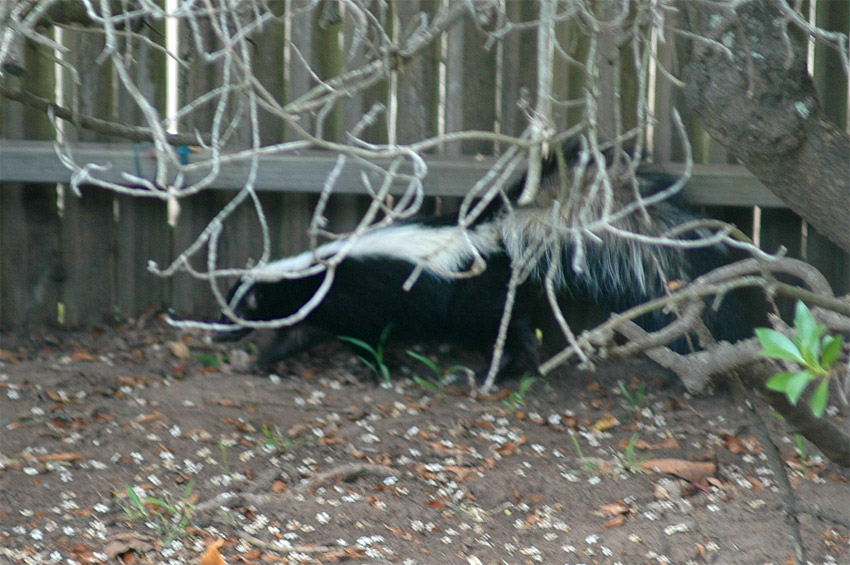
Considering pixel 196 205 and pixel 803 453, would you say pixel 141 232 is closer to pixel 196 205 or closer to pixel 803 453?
pixel 196 205

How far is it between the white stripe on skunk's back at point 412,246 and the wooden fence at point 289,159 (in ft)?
0.58

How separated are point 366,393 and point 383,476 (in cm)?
92

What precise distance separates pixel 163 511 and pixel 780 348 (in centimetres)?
213

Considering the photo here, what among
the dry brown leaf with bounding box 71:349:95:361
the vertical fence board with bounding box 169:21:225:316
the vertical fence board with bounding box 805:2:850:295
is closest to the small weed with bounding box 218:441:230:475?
the dry brown leaf with bounding box 71:349:95:361

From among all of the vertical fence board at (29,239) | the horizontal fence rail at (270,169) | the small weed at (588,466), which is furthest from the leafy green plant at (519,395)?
the vertical fence board at (29,239)

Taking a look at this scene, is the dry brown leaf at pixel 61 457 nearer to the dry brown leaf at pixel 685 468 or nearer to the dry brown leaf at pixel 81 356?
the dry brown leaf at pixel 81 356

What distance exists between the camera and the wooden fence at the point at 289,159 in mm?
4707

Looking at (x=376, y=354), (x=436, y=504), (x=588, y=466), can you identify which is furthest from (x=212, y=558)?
(x=376, y=354)

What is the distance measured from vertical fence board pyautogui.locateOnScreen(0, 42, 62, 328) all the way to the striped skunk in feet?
3.01

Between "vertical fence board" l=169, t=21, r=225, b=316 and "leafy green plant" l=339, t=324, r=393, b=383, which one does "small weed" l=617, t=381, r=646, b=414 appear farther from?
"vertical fence board" l=169, t=21, r=225, b=316

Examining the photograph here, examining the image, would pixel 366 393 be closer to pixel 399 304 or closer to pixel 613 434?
pixel 399 304

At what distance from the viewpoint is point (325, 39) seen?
4770 millimetres

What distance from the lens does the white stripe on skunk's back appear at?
4.67 metres

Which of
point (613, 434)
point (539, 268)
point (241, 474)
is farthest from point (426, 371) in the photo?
point (241, 474)
